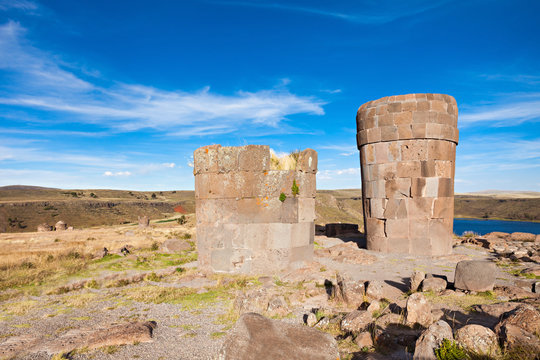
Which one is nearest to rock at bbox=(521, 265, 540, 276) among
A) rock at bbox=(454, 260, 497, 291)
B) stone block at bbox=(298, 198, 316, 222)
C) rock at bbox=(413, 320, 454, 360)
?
rock at bbox=(454, 260, 497, 291)

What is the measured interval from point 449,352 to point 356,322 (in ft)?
5.10

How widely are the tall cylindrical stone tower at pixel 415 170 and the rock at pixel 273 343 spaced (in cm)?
895

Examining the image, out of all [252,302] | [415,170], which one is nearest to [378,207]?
[415,170]

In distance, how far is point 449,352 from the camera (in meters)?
3.40

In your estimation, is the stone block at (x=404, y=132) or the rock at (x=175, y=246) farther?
the rock at (x=175, y=246)

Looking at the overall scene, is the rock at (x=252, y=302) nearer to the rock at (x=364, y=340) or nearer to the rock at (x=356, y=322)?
the rock at (x=356, y=322)

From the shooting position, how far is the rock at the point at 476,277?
652cm

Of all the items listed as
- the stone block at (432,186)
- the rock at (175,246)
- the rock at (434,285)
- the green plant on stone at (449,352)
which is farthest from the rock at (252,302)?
the stone block at (432,186)

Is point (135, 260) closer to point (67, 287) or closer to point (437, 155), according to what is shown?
point (67, 287)

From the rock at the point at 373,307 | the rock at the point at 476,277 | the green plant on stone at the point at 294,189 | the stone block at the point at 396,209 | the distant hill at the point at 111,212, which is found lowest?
the distant hill at the point at 111,212

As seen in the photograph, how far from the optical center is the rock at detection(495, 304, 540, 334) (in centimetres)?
388

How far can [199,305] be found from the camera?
6.49m

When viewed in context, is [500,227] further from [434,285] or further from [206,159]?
[206,159]

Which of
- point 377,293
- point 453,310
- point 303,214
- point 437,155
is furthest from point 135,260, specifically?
point 437,155
